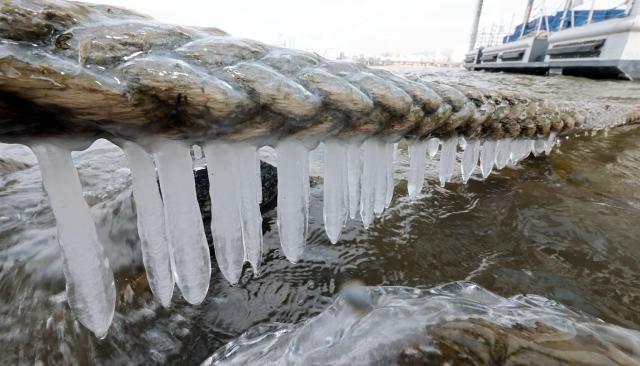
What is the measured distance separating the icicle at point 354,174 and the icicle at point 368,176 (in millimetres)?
21

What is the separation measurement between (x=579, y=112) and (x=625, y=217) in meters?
0.98

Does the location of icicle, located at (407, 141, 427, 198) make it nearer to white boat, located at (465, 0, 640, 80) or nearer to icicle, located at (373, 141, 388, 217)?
icicle, located at (373, 141, 388, 217)

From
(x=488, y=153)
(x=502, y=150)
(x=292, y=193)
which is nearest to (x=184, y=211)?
(x=292, y=193)

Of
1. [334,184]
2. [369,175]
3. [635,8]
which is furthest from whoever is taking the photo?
[635,8]

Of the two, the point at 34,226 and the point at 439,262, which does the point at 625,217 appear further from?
the point at 34,226

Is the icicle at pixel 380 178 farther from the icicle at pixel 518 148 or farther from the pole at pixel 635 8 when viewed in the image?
the pole at pixel 635 8

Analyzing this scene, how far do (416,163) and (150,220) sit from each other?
3.99 feet

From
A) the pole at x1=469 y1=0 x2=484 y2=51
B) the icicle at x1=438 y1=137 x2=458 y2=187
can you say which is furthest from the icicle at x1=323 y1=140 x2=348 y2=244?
the pole at x1=469 y1=0 x2=484 y2=51

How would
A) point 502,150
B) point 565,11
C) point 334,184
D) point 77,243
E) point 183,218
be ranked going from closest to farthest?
point 77,243, point 183,218, point 334,184, point 502,150, point 565,11

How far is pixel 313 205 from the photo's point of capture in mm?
2223

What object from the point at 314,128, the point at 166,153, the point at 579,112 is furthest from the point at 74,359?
the point at 579,112

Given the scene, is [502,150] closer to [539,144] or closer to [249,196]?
[539,144]

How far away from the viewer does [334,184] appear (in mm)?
1254

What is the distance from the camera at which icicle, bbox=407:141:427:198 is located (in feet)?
4.89
